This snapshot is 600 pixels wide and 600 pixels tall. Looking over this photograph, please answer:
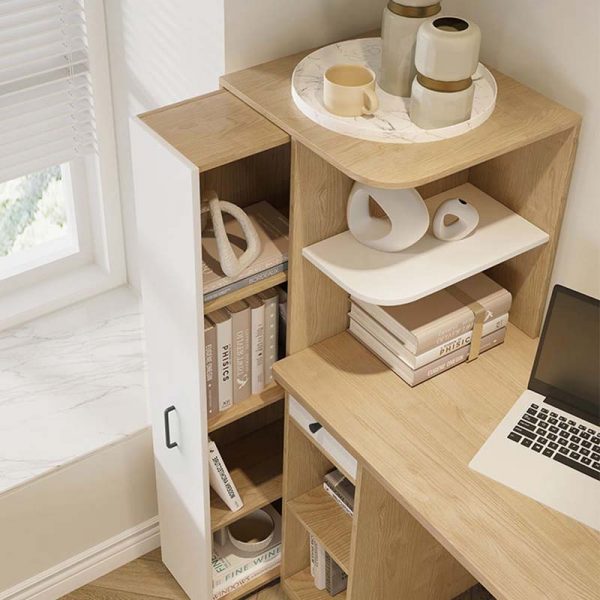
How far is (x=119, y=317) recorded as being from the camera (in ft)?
8.92

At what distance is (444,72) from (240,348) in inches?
28.6

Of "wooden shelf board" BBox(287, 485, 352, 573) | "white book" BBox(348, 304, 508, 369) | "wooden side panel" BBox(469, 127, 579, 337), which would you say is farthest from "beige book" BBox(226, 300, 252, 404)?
"wooden side panel" BBox(469, 127, 579, 337)

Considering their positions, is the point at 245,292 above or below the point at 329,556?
above

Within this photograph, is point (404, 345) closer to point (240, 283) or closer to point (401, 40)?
point (240, 283)

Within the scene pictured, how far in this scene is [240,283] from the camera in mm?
2053

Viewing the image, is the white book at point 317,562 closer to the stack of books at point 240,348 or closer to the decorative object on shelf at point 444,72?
the stack of books at point 240,348

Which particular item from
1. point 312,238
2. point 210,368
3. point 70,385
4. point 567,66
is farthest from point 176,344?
point 567,66

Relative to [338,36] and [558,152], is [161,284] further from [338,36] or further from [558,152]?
[558,152]

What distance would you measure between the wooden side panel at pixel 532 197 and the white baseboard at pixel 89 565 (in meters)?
1.12

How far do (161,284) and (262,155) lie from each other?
1.19 feet

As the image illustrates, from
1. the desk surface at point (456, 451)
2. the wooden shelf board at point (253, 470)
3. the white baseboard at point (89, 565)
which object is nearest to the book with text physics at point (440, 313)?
the desk surface at point (456, 451)

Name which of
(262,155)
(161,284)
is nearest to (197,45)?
(262,155)

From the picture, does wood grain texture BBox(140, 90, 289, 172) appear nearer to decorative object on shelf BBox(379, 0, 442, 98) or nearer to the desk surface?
decorative object on shelf BBox(379, 0, 442, 98)

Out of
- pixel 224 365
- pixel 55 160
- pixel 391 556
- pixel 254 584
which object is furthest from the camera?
pixel 254 584
